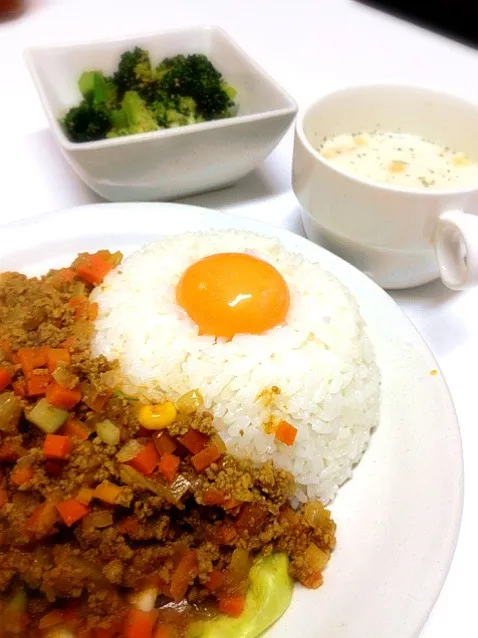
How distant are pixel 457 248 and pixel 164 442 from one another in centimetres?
142

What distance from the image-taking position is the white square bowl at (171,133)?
2.77m

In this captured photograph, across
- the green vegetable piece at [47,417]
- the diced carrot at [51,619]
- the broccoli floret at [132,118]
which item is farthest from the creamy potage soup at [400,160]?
the diced carrot at [51,619]

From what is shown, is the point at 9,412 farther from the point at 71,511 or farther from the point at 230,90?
the point at 230,90

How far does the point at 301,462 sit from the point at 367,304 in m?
0.79

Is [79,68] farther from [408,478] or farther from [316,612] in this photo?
[316,612]

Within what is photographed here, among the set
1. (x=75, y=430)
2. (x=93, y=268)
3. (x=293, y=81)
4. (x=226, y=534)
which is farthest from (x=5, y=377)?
(x=293, y=81)

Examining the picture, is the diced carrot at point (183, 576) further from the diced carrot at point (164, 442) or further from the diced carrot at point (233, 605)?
the diced carrot at point (164, 442)

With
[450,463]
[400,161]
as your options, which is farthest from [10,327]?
[400,161]

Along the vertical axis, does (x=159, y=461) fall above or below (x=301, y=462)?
above

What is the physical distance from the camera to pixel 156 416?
77.4 inches

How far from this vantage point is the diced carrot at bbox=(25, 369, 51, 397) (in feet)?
6.55

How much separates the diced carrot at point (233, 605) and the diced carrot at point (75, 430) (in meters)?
0.69

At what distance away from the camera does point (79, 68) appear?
353cm

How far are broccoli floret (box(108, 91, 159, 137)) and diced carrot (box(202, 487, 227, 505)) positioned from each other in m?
2.00
